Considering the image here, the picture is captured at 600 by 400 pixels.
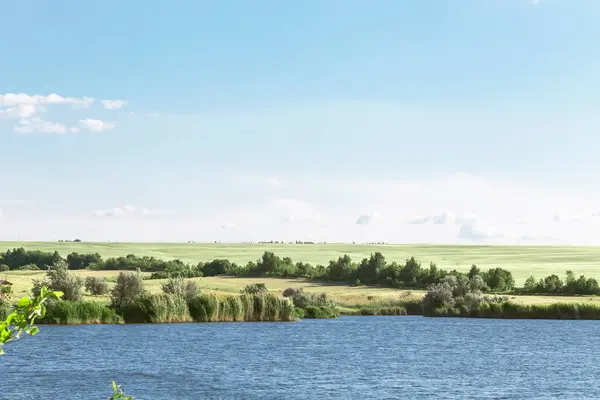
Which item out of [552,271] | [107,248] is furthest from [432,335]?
[107,248]

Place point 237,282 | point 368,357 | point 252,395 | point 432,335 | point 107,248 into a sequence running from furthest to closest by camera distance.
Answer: point 107,248, point 237,282, point 432,335, point 368,357, point 252,395

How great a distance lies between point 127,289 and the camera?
216 feet

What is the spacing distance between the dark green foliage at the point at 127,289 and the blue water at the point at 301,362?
4503mm

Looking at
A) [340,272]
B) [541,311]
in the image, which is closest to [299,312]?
[541,311]

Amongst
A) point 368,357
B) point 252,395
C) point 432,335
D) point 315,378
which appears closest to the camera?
point 252,395

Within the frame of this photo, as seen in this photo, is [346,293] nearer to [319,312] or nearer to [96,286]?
[319,312]

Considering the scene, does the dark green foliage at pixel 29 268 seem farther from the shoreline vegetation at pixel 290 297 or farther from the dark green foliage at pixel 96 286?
the dark green foliage at pixel 96 286

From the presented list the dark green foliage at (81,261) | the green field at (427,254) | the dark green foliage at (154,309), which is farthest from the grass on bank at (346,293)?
the green field at (427,254)

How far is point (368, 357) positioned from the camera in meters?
46.5

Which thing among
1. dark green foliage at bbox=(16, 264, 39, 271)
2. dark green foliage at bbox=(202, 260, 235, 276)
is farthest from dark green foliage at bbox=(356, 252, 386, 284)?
dark green foliage at bbox=(16, 264, 39, 271)

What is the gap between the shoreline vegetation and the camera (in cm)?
6469

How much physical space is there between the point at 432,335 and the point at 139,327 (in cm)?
1994

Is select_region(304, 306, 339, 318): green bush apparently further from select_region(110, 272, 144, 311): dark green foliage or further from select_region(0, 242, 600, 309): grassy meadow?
select_region(110, 272, 144, 311): dark green foliage

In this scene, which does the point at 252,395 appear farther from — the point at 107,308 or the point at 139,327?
the point at 107,308
